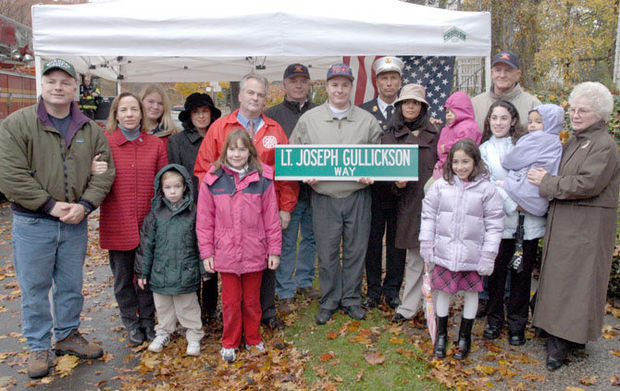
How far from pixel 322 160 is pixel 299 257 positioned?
5.25ft

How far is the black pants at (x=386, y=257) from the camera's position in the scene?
4.91 m

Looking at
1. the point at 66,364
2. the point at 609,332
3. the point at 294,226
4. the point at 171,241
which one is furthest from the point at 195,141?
the point at 609,332

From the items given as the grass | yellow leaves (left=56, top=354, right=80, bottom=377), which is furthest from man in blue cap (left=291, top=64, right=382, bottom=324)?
yellow leaves (left=56, top=354, right=80, bottom=377)

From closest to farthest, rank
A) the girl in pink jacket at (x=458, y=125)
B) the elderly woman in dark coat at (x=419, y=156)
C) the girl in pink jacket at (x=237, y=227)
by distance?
1. the girl in pink jacket at (x=237, y=227)
2. the girl in pink jacket at (x=458, y=125)
3. the elderly woman in dark coat at (x=419, y=156)

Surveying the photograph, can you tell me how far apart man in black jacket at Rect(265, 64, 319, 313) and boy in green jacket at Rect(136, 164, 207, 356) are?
1.27 meters

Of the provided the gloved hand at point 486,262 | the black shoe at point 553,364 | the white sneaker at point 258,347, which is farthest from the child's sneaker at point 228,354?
the black shoe at point 553,364

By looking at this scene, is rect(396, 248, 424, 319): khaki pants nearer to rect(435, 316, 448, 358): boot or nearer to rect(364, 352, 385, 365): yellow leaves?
rect(435, 316, 448, 358): boot

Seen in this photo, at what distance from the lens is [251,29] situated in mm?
4672

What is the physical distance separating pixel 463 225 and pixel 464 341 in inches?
40.6

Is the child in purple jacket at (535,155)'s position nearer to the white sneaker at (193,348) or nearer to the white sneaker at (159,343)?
the white sneaker at (193,348)

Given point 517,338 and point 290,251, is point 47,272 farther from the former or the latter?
point 517,338

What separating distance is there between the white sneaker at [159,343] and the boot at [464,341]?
2562 mm

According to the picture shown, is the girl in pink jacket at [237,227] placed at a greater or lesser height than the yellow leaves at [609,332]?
greater

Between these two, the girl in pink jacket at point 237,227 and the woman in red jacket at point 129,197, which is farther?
the woman in red jacket at point 129,197
